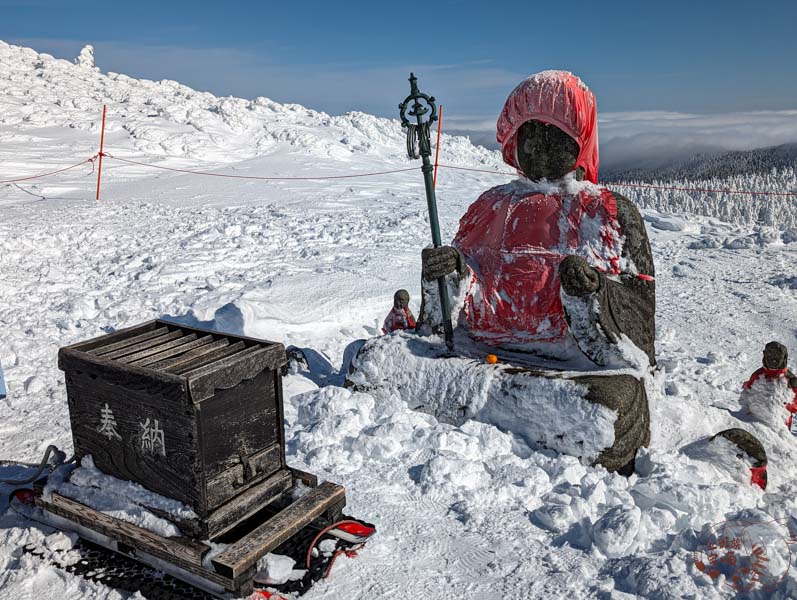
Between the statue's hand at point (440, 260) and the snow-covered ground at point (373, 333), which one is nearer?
the snow-covered ground at point (373, 333)

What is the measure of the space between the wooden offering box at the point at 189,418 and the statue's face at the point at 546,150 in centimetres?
175

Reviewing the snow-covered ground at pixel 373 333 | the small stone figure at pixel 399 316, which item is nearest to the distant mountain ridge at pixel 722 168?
the snow-covered ground at pixel 373 333

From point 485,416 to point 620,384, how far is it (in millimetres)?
691

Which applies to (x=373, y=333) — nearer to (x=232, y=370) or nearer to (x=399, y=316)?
(x=399, y=316)

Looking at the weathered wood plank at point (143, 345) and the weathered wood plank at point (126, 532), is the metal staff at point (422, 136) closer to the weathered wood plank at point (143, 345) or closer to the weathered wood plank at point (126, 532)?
the weathered wood plank at point (143, 345)

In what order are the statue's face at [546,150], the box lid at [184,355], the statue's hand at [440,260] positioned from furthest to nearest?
1. the statue's hand at [440,260]
2. the statue's face at [546,150]
3. the box lid at [184,355]

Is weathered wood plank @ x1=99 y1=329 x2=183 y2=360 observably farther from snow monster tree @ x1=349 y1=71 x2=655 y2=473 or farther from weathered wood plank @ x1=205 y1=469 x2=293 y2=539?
snow monster tree @ x1=349 y1=71 x2=655 y2=473

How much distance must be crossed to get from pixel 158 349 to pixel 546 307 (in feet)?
6.60

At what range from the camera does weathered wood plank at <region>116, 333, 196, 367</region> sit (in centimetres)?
255

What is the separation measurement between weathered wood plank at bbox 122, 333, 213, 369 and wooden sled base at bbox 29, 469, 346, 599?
1.92ft

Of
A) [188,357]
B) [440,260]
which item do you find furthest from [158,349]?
[440,260]

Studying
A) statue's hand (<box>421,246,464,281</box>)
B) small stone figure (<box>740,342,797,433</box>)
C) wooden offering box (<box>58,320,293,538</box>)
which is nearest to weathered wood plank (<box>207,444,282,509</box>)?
wooden offering box (<box>58,320,293,538</box>)

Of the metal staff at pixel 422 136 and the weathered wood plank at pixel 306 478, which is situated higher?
the metal staff at pixel 422 136

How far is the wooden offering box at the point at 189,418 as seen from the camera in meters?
2.32
